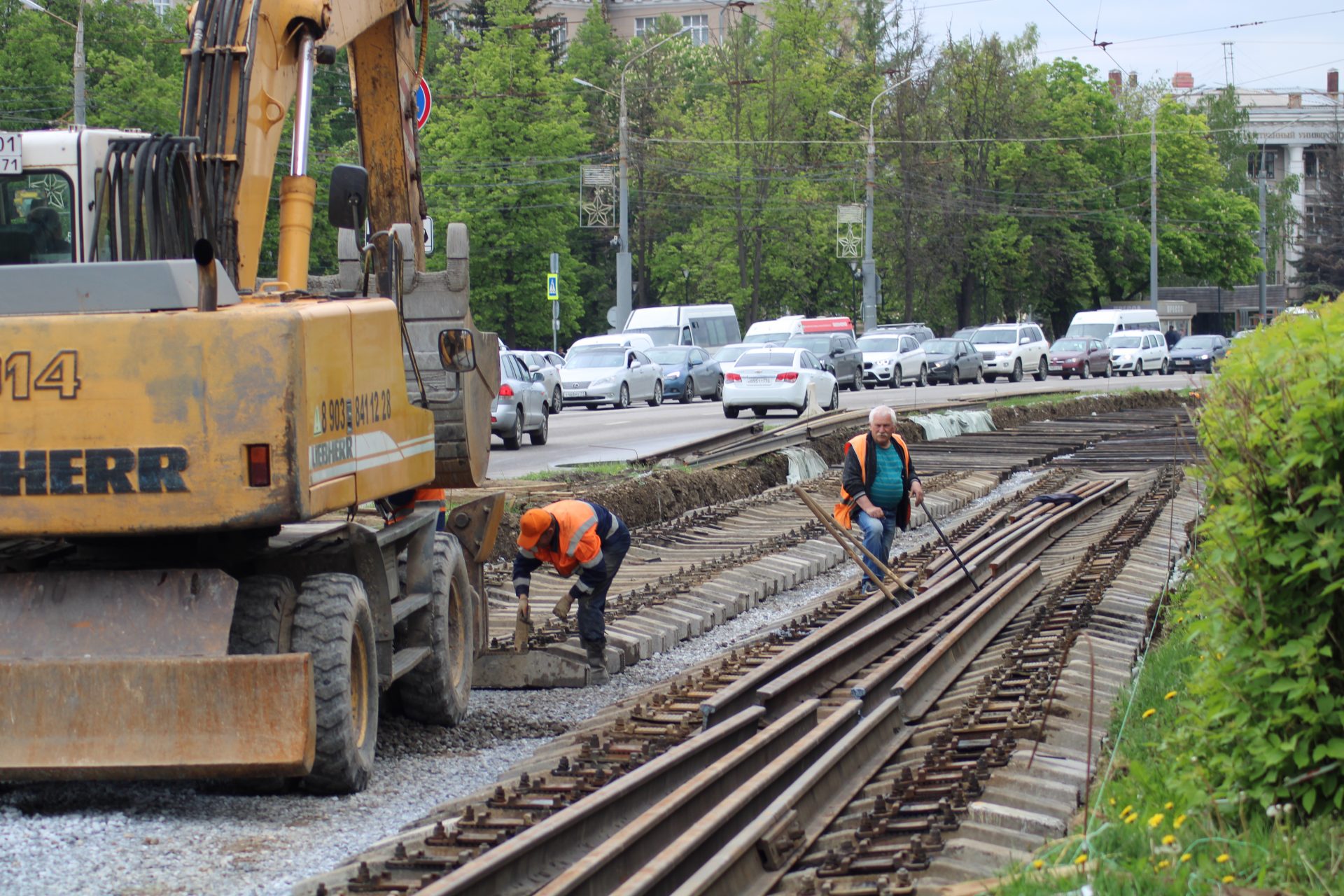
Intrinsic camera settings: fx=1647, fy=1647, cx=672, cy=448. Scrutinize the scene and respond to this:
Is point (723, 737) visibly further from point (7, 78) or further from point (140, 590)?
A: point (7, 78)

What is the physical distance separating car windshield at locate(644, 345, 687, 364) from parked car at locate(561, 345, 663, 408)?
8.40 ft

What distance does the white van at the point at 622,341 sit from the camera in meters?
41.1

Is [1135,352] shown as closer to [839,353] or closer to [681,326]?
[839,353]

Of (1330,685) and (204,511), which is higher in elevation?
(204,511)

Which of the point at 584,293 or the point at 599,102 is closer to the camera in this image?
the point at 584,293

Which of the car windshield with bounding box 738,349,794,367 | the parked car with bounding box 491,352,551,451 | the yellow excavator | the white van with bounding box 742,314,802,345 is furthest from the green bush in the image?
the white van with bounding box 742,314,802,345

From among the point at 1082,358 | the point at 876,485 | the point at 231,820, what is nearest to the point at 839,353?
the point at 1082,358

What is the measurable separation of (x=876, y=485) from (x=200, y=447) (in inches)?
317

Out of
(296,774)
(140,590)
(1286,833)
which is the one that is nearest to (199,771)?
(296,774)

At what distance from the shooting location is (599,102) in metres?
86.9

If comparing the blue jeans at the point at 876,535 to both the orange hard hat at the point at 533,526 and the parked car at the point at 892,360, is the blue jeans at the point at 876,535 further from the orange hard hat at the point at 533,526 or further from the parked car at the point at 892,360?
the parked car at the point at 892,360

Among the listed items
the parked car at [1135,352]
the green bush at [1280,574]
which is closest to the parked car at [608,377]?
the parked car at [1135,352]

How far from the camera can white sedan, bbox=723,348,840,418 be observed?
33594 millimetres

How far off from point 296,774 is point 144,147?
2891mm
